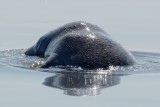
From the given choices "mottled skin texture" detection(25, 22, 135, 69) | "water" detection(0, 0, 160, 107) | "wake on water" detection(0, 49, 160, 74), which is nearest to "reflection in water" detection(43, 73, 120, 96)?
"water" detection(0, 0, 160, 107)

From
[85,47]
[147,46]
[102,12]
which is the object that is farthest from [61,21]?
[85,47]

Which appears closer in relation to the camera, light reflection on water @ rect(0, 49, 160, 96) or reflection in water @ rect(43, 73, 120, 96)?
reflection in water @ rect(43, 73, 120, 96)

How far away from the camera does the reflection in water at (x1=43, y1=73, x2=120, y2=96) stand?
12042mm

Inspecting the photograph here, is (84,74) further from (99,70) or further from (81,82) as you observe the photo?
(81,82)

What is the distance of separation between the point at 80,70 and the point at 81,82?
2.84 feet

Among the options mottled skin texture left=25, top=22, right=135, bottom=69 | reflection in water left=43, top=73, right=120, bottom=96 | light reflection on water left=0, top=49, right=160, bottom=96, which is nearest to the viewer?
reflection in water left=43, top=73, right=120, bottom=96

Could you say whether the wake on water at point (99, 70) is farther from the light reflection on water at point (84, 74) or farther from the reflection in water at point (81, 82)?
the reflection in water at point (81, 82)

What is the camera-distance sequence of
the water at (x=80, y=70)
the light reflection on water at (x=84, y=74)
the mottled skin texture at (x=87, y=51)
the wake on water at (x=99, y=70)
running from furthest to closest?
1. the mottled skin texture at (x=87, y=51)
2. the wake on water at (x=99, y=70)
3. the light reflection on water at (x=84, y=74)
4. the water at (x=80, y=70)

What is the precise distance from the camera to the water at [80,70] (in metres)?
11.5

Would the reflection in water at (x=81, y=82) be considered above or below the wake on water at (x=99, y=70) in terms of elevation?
below

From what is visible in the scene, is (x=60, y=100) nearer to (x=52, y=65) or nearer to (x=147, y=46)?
(x=52, y=65)

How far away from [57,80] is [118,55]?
1606 millimetres

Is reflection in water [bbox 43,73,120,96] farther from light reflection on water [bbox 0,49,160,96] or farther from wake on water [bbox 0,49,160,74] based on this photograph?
wake on water [bbox 0,49,160,74]

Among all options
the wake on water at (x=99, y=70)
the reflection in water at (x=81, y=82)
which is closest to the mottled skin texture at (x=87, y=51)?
the wake on water at (x=99, y=70)
